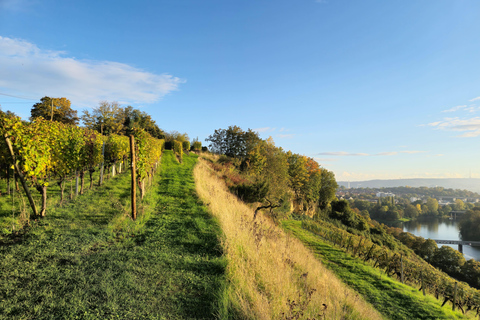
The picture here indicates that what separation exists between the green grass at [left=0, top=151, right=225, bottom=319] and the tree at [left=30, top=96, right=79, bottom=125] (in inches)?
1724

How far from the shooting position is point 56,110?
4203 cm

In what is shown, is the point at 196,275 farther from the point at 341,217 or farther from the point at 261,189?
the point at 341,217

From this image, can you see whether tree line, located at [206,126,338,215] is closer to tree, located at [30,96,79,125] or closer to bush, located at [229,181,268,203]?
bush, located at [229,181,268,203]

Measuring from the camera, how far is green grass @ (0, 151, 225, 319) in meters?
3.60

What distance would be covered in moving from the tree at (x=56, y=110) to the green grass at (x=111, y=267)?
1724 inches

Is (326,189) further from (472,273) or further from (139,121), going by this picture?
(139,121)

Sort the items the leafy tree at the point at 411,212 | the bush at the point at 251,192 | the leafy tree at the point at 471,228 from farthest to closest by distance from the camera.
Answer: the leafy tree at the point at 411,212, the leafy tree at the point at 471,228, the bush at the point at 251,192

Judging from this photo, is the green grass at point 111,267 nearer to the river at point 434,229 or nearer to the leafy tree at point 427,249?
the leafy tree at point 427,249

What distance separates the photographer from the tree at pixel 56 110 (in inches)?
1625

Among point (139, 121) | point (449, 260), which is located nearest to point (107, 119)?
point (139, 121)

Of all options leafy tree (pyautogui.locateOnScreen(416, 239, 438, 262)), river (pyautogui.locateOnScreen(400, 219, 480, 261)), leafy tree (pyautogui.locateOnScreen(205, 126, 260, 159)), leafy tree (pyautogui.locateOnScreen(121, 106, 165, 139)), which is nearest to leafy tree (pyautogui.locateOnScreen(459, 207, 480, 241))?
river (pyautogui.locateOnScreen(400, 219, 480, 261))

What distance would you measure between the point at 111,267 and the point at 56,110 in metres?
49.8

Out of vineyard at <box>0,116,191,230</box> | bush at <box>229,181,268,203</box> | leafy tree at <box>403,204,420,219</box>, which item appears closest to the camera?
vineyard at <box>0,116,191,230</box>

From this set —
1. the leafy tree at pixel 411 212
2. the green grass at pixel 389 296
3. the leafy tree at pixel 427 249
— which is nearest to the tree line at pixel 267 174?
the green grass at pixel 389 296
